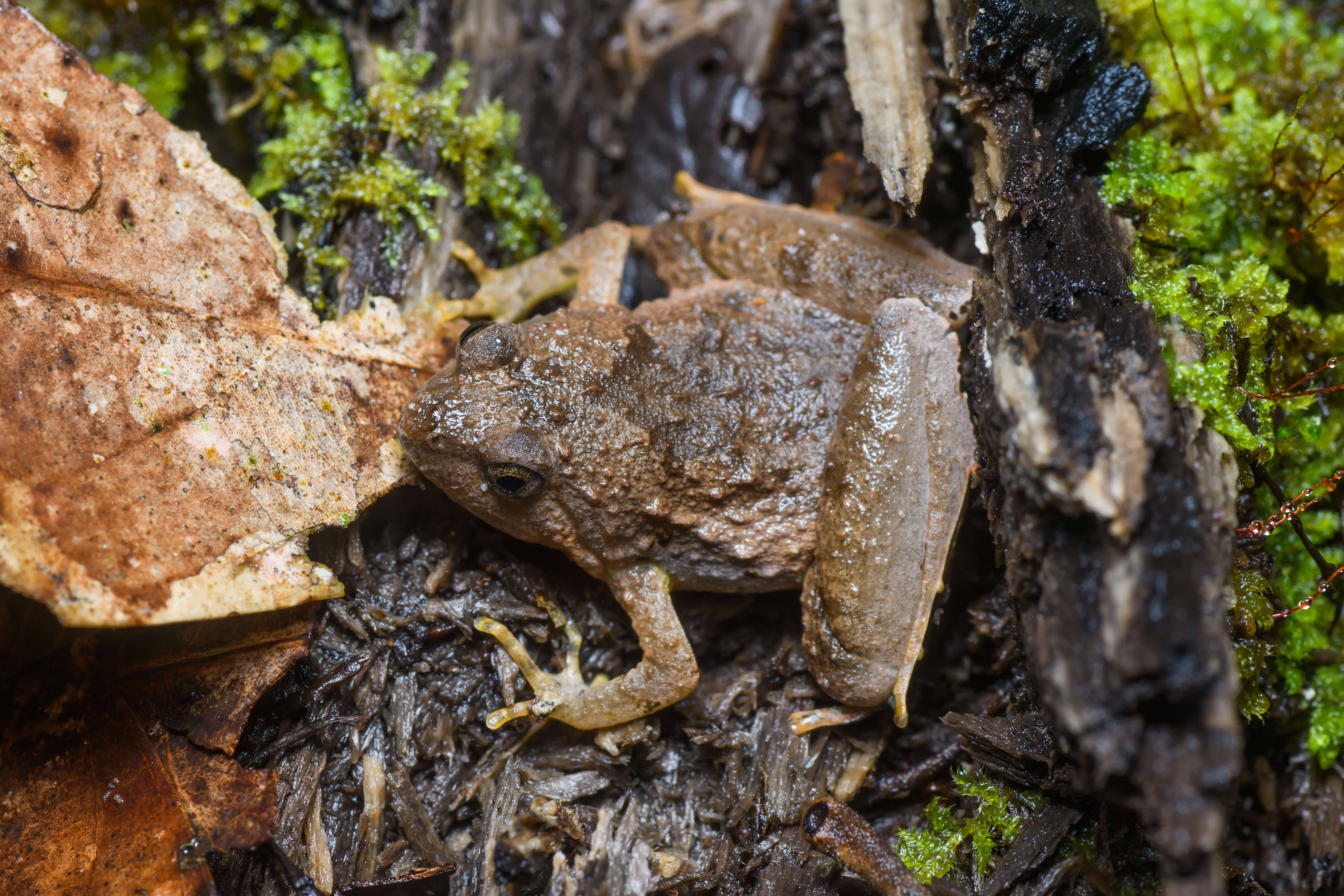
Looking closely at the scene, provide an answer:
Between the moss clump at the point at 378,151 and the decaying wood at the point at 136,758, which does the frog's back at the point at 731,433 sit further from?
the decaying wood at the point at 136,758

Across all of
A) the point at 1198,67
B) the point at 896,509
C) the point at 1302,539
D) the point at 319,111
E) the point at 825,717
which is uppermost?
the point at 319,111

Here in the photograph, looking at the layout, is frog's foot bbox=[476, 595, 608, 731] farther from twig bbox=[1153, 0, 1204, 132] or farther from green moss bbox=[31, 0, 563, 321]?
twig bbox=[1153, 0, 1204, 132]

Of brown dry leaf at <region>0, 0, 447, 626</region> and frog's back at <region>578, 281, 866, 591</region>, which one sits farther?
frog's back at <region>578, 281, 866, 591</region>

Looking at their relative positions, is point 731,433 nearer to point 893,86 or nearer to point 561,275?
point 561,275

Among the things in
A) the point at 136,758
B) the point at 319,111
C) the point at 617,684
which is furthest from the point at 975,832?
the point at 319,111

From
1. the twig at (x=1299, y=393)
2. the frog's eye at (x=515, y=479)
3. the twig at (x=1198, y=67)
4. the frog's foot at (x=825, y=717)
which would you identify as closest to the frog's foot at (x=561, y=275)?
the frog's eye at (x=515, y=479)

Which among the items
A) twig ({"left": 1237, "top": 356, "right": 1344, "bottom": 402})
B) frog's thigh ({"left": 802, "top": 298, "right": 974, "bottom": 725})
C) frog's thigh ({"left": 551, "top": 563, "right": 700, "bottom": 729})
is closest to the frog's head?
frog's thigh ({"left": 551, "top": 563, "right": 700, "bottom": 729})
